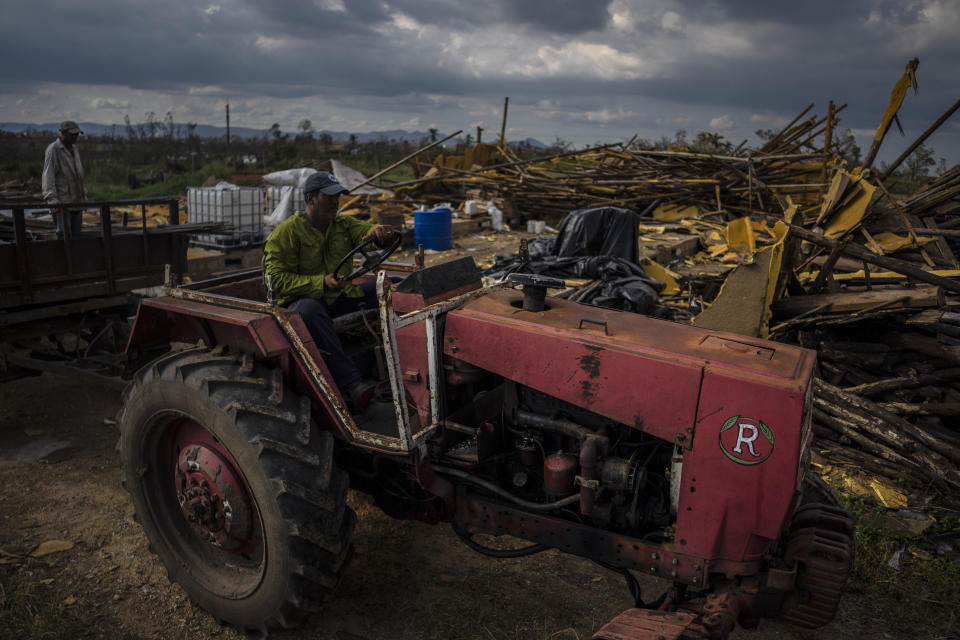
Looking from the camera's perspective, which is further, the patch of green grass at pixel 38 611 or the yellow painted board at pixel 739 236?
A: the yellow painted board at pixel 739 236

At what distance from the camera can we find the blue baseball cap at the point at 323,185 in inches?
147

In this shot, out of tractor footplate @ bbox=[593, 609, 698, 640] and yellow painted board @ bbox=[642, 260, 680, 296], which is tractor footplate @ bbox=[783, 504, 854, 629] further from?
yellow painted board @ bbox=[642, 260, 680, 296]

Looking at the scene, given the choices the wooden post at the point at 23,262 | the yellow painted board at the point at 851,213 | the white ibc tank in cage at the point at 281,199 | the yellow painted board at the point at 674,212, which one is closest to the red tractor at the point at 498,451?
the wooden post at the point at 23,262

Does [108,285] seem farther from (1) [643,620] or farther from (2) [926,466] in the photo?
(2) [926,466]

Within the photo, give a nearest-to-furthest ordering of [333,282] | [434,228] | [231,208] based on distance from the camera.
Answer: [333,282] → [231,208] → [434,228]

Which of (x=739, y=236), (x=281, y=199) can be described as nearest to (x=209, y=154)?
(x=281, y=199)

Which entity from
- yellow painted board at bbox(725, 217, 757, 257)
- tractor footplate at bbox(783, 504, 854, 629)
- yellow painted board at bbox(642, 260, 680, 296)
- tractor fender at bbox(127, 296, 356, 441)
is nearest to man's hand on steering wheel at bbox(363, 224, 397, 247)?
tractor fender at bbox(127, 296, 356, 441)

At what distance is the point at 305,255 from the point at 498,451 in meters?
1.67

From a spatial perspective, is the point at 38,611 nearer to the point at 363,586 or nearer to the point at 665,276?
the point at 363,586

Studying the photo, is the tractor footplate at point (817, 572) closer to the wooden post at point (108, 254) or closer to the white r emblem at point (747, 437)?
the white r emblem at point (747, 437)

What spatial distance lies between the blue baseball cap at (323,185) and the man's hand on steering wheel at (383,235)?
0.32m

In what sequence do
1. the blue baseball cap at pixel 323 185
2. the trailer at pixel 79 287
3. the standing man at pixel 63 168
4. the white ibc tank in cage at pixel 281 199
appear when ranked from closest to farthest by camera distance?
the blue baseball cap at pixel 323 185 → the trailer at pixel 79 287 → the standing man at pixel 63 168 → the white ibc tank in cage at pixel 281 199

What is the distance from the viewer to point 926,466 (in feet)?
14.7

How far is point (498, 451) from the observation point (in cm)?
293
